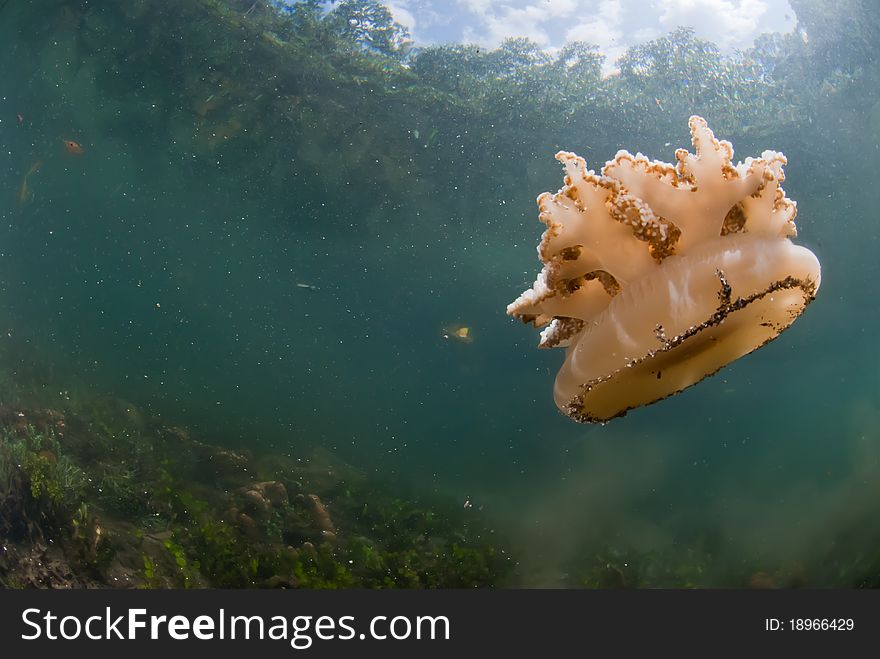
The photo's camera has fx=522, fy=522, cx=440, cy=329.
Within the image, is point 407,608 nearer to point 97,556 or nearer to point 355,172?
point 97,556

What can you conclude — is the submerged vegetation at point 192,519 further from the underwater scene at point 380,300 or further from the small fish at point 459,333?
the small fish at point 459,333

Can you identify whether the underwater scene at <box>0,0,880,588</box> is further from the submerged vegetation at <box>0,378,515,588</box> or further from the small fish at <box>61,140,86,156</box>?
the small fish at <box>61,140,86,156</box>

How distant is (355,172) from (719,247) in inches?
283

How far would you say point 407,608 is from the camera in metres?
3.85

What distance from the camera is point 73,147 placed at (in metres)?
9.78

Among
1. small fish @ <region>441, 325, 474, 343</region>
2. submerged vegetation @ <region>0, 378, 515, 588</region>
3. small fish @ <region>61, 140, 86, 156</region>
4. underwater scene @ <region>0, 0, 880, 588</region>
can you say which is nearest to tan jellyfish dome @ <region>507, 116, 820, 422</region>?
underwater scene @ <region>0, 0, 880, 588</region>

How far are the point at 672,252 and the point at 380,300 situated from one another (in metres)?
8.81

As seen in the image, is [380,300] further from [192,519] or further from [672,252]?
[672,252]

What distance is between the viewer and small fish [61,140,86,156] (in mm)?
9641

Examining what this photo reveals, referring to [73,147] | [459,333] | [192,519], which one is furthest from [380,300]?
[73,147]

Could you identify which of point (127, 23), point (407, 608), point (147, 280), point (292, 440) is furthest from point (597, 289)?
point (147, 280)

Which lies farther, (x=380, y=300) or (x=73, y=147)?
(x=380, y=300)

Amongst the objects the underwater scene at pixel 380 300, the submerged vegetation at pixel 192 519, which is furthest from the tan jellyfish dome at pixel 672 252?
the submerged vegetation at pixel 192 519

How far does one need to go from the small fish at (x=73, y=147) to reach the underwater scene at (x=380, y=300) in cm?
28
